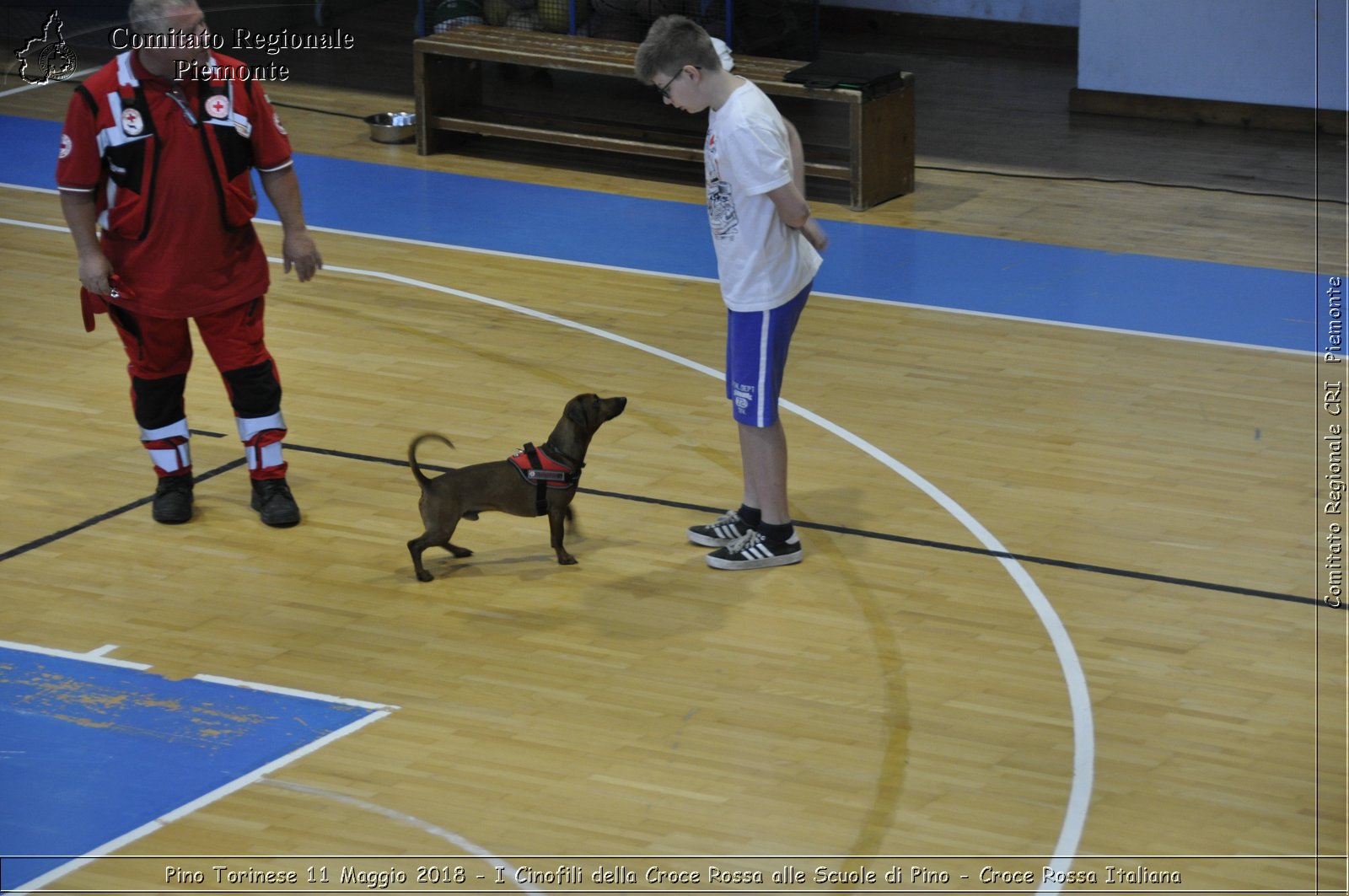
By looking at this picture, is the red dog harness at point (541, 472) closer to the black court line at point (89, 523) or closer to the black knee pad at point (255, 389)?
the black knee pad at point (255, 389)

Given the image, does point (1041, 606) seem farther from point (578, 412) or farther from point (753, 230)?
point (578, 412)

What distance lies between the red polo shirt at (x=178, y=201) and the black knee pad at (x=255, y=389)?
0.27 m

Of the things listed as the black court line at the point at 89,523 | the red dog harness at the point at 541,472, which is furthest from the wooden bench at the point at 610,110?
the red dog harness at the point at 541,472

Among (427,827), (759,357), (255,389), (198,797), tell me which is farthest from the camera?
(255,389)

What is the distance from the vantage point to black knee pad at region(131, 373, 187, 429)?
6.18m

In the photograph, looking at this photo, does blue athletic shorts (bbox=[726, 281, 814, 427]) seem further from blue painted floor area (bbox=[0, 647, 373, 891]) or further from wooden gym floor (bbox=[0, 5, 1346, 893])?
blue painted floor area (bbox=[0, 647, 373, 891])

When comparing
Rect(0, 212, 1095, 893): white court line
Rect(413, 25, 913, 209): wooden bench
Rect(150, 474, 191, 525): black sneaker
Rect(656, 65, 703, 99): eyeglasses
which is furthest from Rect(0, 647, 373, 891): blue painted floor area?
Rect(413, 25, 913, 209): wooden bench

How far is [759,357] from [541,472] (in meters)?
0.82

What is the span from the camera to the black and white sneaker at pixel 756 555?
5898mm

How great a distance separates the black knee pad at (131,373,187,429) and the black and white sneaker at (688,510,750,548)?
75.3 inches

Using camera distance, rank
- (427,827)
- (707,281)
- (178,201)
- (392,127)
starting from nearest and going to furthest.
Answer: (427,827)
(178,201)
(707,281)
(392,127)

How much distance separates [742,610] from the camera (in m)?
5.62

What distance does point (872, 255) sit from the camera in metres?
9.50

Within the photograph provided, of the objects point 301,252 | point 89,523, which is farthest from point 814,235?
point 89,523
